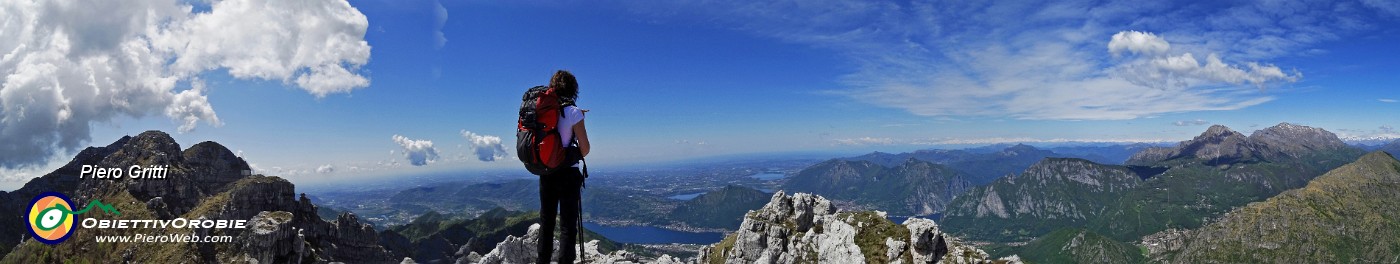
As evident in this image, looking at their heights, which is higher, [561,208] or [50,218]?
[561,208]

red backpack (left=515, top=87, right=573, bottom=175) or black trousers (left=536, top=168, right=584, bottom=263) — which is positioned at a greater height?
red backpack (left=515, top=87, right=573, bottom=175)

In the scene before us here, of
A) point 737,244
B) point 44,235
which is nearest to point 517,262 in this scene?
point 737,244

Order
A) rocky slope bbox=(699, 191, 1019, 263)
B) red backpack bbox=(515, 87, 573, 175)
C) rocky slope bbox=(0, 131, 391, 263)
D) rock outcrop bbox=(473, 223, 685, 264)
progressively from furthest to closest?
rocky slope bbox=(0, 131, 391, 263) < rock outcrop bbox=(473, 223, 685, 264) < rocky slope bbox=(699, 191, 1019, 263) < red backpack bbox=(515, 87, 573, 175)

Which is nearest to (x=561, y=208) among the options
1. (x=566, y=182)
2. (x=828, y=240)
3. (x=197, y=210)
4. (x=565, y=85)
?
(x=566, y=182)

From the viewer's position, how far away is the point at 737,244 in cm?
12106

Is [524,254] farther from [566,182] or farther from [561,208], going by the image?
[566,182]

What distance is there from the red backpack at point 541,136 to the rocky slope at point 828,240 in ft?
276

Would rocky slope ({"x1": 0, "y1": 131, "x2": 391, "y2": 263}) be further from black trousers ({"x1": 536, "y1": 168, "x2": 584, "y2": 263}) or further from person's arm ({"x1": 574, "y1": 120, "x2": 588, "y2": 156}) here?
person's arm ({"x1": 574, "y1": 120, "x2": 588, "y2": 156})

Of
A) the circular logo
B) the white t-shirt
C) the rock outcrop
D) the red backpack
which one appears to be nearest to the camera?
the red backpack

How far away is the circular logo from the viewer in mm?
59500

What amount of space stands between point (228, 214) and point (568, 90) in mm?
162268

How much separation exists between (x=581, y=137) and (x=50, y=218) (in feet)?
301

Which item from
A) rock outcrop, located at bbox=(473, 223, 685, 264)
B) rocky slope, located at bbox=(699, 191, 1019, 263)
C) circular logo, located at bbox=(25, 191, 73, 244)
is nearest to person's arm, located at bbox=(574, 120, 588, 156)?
circular logo, located at bbox=(25, 191, 73, 244)

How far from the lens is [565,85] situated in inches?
446
